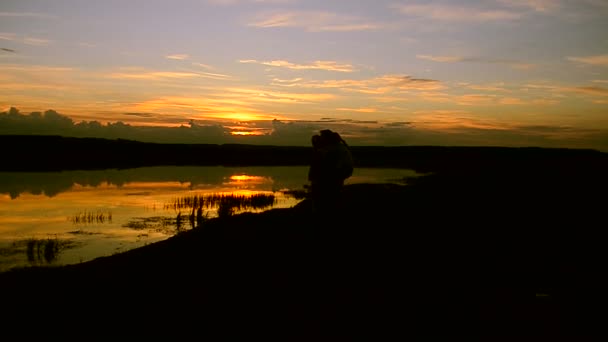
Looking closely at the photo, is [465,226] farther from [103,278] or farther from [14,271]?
[14,271]

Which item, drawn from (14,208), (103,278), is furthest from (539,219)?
(14,208)

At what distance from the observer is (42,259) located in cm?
1667

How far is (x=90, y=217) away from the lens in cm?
2555

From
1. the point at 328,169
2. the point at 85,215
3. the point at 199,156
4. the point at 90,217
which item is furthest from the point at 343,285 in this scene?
the point at 199,156

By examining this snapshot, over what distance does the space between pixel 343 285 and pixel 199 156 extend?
322 ft

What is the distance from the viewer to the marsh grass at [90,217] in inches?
975

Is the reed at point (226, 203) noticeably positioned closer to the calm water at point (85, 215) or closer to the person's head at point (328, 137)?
the calm water at point (85, 215)

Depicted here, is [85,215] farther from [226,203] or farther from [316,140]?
[316,140]

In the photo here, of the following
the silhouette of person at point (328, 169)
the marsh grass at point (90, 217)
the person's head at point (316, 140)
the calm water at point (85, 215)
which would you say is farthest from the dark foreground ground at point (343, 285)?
the marsh grass at point (90, 217)

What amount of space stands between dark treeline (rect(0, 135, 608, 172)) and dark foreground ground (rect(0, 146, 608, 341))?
46051mm

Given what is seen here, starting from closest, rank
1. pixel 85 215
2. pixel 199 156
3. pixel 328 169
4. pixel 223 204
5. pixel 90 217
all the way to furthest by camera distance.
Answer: pixel 328 169 < pixel 90 217 < pixel 85 215 < pixel 223 204 < pixel 199 156

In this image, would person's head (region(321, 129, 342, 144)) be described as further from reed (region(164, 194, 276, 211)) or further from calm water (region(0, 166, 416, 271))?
reed (region(164, 194, 276, 211))

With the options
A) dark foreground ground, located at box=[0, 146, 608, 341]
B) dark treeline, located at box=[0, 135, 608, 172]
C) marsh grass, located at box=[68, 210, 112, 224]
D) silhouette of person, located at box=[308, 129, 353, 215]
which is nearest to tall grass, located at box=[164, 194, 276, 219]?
marsh grass, located at box=[68, 210, 112, 224]

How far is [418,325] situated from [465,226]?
8.99m
